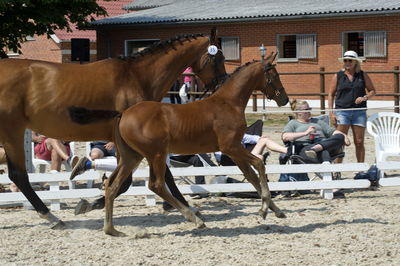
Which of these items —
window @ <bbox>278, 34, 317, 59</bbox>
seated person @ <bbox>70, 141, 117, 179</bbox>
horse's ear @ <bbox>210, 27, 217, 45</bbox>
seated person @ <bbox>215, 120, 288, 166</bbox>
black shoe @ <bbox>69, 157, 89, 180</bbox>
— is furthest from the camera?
window @ <bbox>278, 34, 317, 59</bbox>

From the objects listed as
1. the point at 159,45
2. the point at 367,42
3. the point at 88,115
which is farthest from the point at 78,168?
the point at 367,42

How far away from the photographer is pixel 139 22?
33188 mm

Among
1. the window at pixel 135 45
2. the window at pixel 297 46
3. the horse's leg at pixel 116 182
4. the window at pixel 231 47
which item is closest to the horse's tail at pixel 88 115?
the horse's leg at pixel 116 182

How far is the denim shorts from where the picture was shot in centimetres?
1147

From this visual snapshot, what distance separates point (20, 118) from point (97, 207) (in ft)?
4.69

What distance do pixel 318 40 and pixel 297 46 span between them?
92 centimetres

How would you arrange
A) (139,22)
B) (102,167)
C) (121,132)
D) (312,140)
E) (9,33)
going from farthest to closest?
(139,22)
(9,33)
(312,140)
(102,167)
(121,132)

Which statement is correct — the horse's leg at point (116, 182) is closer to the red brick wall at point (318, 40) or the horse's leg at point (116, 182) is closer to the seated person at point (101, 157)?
the seated person at point (101, 157)

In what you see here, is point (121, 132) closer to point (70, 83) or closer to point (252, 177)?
point (70, 83)

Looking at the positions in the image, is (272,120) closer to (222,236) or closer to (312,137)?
(312,137)

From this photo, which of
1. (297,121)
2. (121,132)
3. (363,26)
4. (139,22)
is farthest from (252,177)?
(139,22)

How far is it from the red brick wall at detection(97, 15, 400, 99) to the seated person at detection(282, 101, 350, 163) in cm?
1706

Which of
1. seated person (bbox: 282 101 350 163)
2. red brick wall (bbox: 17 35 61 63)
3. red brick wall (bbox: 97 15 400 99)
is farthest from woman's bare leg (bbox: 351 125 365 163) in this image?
red brick wall (bbox: 17 35 61 63)

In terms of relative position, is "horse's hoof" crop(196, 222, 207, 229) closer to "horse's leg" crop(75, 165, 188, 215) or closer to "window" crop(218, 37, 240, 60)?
"horse's leg" crop(75, 165, 188, 215)
